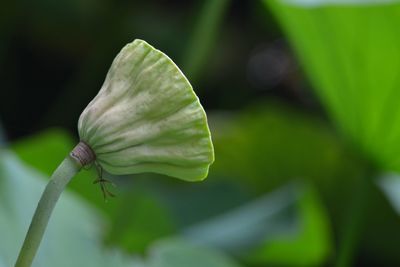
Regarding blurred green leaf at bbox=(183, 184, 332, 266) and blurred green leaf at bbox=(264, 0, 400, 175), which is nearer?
blurred green leaf at bbox=(264, 0, 400, 175)

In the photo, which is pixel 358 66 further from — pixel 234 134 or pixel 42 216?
pixel 42 216

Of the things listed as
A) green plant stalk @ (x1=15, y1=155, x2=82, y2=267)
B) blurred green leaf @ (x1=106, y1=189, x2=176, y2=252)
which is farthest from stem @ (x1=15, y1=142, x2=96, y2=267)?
blurred green leaf @ (x1=106, y1=189, x2=176, y2=252)

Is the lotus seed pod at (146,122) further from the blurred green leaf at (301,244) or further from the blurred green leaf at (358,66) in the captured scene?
the blurred green leaf at (301,244)

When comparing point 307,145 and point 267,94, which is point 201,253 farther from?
point 267,94

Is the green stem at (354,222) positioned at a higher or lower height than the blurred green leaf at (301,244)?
higher

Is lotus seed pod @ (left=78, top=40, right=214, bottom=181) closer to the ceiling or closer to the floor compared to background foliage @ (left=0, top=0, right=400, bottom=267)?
closer to the ceiling

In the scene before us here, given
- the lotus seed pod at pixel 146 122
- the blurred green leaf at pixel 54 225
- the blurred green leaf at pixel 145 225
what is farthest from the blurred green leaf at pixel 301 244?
the lotus seed pod at pixel 146 122

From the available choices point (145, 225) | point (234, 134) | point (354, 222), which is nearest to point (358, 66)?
point (354, 222)

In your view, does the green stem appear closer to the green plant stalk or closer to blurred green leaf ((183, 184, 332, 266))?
blurred green leaf ((183, 184, 332, 266))

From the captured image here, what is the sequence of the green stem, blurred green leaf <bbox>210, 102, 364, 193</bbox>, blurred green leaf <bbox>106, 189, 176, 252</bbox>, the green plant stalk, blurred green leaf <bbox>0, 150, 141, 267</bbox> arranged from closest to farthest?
the green plant stalk < blurred green leaf <bbox>0, 150, 141, 267</bbox> < the green stem < blurred green leaf <bbox>106, 189, 176, 252</bbox> < blurred green leaf <bbox>210, 102, 364, 193</bbox>
